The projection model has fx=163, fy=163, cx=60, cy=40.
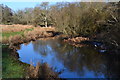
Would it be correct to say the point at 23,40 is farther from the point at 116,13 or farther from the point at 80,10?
the point at 116,13

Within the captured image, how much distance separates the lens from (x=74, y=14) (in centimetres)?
2214

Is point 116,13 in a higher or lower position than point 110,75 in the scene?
higher

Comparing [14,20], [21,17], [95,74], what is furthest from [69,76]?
[21,17]

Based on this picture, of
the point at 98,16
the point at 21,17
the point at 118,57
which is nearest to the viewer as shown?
the point at 118,57

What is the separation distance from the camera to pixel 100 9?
20469 millimetres

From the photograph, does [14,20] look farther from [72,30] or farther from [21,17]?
[72,30]

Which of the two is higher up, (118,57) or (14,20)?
(14,20)

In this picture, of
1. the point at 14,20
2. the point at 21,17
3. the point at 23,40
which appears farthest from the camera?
the point at 21,17


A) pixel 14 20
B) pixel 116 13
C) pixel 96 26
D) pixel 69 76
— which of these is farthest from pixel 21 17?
pixel 69 76

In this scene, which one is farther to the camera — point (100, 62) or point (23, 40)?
point (23, 40)

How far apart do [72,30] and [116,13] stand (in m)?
10.0

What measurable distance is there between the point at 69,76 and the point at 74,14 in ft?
47.0

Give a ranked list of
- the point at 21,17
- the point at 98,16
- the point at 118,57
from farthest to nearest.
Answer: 1. the point at 21,17
2. the point at 98,16
3. the point at 118,57

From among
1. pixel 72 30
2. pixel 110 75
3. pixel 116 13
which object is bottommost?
pixel 110 75
